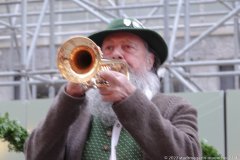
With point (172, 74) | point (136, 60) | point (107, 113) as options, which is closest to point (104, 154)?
point (107, 113)

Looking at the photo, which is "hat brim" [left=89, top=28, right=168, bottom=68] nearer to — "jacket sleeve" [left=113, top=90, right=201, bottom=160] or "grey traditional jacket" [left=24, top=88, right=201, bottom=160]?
"grey traditional jacket" [left=24, top=88, right=201, bottom=160]

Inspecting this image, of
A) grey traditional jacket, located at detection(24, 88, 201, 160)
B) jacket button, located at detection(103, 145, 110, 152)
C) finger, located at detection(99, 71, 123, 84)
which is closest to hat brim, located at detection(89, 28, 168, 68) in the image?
grey traditional jacket, located at detection(24, 88, 201, 160)

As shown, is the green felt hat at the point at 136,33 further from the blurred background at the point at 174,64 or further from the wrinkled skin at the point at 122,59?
the blurred background at the point at 174,64

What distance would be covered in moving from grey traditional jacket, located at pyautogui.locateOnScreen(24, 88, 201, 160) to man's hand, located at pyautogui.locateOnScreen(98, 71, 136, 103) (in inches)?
1.0

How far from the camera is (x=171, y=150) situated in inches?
110

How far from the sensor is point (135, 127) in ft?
9.05

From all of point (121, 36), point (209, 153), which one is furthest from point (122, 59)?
point (209, 153)

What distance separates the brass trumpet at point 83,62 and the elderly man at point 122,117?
49mm

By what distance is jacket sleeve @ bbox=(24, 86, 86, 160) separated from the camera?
2.88 m

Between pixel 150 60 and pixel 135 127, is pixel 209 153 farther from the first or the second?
pixel 135 127

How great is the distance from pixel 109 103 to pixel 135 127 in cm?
32

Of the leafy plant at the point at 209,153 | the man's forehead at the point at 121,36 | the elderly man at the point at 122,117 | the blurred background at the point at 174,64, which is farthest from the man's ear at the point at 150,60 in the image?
the blurred background at the point at 174,64

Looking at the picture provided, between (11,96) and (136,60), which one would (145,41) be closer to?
(136,60)

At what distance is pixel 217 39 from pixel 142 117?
8.16 m
